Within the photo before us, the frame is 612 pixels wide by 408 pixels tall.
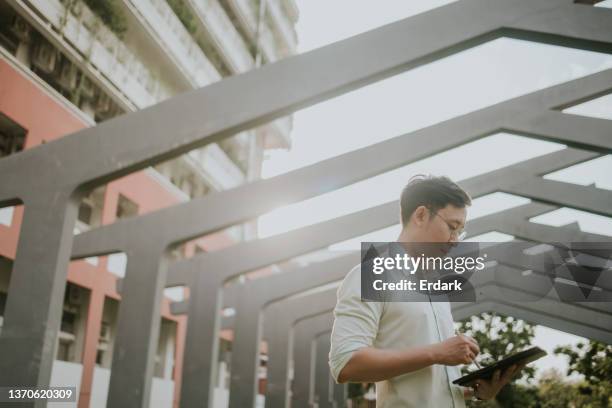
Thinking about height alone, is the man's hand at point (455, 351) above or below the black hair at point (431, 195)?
below

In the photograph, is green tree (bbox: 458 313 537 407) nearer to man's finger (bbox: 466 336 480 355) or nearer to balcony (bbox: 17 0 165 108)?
man's finger (bbox: 466 336 480 355)

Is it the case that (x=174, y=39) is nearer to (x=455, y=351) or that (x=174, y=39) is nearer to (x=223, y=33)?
(x=223, y=33)

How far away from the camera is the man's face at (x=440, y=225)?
7.72 ft

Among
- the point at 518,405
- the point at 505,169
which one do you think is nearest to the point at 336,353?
the point at 505,169

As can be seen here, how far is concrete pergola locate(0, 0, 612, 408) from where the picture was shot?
13.8 feet

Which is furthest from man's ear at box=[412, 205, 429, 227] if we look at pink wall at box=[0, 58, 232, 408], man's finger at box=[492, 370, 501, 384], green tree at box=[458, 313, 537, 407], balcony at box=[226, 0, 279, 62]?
balcony at box=[226, 0, 279, 62]

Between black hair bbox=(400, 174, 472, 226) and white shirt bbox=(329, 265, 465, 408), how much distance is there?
37 cm

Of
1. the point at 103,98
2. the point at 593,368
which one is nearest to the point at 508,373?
the point at 593,368

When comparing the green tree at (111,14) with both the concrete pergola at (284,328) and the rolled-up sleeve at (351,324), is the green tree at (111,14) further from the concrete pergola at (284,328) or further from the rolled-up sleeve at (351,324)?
the rolled-up sleeve at (351,324)

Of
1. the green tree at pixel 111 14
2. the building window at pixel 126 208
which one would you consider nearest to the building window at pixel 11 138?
the green tree at pixel 111 14

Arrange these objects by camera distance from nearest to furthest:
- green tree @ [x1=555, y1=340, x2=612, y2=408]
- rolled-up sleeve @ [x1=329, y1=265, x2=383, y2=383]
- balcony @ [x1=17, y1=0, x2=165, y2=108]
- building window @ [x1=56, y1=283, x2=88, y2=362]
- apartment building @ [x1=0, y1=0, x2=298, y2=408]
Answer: rolled-up sleeve @ [x1=329, y1=265, x2=383, y2=383] < green tree @ [x1=555, y1=340, x2=612, y2=408] < apartment building @ [x1=0, y1=0, x2=298, y2=408] < balcony @ [x1=17, y1=0, x2=165, y2=108] < building window @ [x1=56, y1=283, x2=88, y2=362]

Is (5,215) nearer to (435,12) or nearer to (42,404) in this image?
(42,404)

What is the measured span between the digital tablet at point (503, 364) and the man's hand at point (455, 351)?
20cm

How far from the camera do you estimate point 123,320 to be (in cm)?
632
